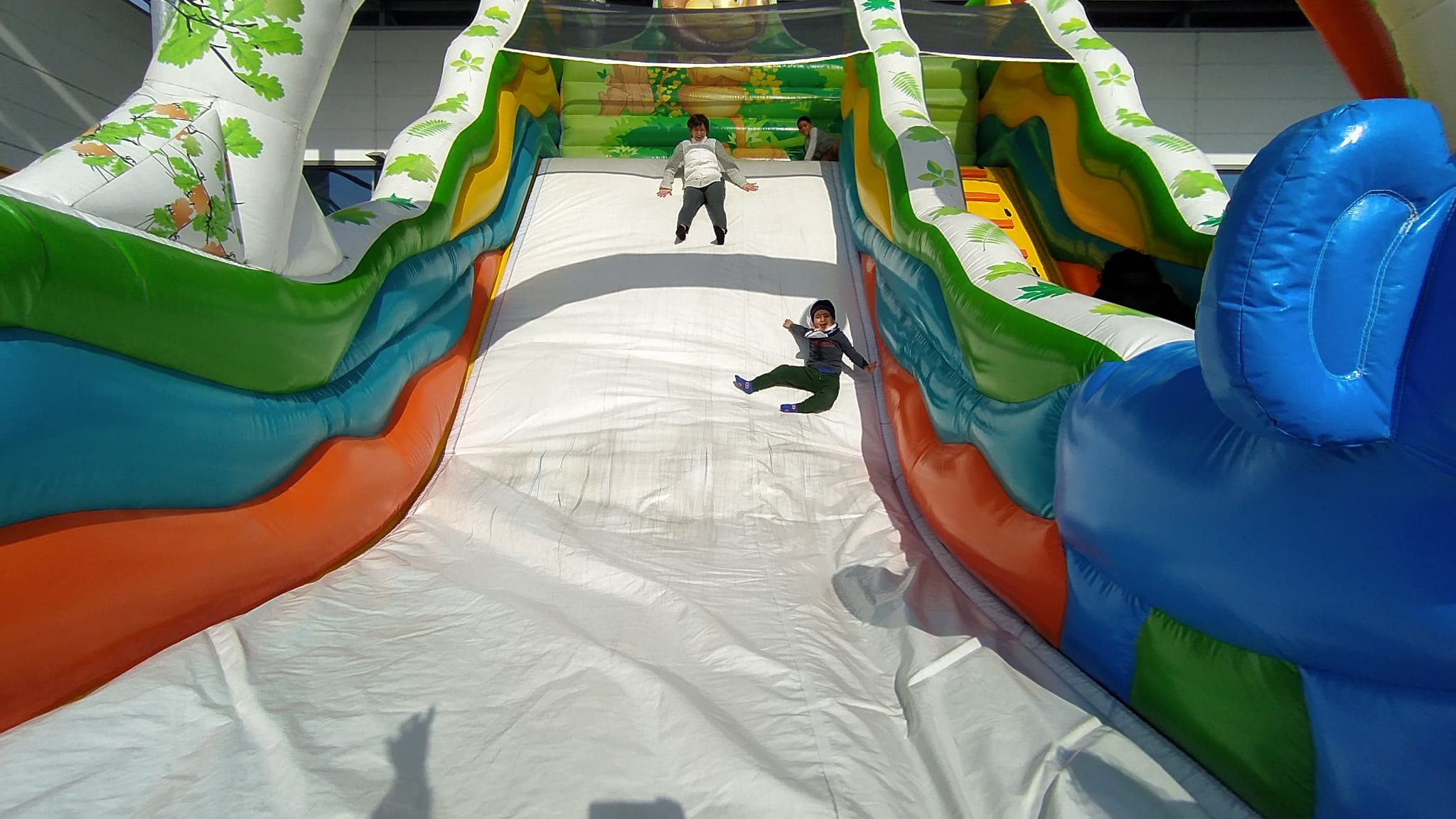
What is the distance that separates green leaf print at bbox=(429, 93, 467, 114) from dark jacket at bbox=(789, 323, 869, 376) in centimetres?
150

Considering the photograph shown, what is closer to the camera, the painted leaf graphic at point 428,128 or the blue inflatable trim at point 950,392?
the blue inflatable trim at point 950,392

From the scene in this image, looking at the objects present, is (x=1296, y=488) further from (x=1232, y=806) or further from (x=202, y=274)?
(x=202, y=274)

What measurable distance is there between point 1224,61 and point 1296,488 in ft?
20.5

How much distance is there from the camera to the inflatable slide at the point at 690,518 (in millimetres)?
790

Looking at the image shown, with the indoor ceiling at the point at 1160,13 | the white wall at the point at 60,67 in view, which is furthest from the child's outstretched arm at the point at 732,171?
the white wall at the point at 60,67

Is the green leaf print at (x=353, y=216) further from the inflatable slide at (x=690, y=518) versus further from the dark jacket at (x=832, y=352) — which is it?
the dark jacket at (x=832, y=352)

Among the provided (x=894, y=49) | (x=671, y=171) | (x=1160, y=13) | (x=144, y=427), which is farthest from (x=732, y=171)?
(x=1160, y=13)

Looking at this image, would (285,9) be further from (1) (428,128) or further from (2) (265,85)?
(1) (428,128)

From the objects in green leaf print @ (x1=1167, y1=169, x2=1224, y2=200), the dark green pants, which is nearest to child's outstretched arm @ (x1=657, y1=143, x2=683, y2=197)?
the dark green pants

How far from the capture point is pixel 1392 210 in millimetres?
758

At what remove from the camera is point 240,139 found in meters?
1.68

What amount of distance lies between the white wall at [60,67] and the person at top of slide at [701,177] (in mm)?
3416

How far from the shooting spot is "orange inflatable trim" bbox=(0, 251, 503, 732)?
109cm

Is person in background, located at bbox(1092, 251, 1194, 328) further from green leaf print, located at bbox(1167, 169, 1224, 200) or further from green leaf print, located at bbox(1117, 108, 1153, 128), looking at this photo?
green leaf print, located at bbox(1117, 108, 1153, 128)
